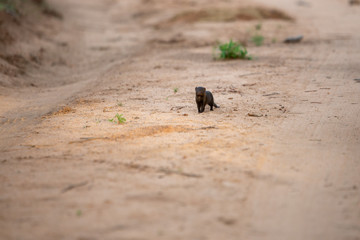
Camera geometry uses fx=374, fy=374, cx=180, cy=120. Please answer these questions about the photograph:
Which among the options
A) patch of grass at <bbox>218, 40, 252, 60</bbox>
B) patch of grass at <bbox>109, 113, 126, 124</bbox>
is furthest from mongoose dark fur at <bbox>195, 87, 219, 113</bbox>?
patch of grass at <bbox>218, 40, 252, 60</bbox>

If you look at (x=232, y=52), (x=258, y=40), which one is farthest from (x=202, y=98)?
(x=258, y=40)

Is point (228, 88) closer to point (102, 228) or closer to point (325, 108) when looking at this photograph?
point (325, 108)

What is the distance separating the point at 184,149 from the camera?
4.41 metres

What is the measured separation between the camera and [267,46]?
10984mm

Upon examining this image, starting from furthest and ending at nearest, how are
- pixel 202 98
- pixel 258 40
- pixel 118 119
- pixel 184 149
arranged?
1. pixel 258 40
2. pixel 202 98
3. pixel 118 119
4. pixel 184 149

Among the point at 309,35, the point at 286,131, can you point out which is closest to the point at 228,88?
the point at 286,131

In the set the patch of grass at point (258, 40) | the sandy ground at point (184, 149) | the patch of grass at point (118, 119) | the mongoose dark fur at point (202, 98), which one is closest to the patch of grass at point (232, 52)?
the sandy ground at point (184, 149)

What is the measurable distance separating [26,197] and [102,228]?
100 centimetres

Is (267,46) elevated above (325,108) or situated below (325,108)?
above

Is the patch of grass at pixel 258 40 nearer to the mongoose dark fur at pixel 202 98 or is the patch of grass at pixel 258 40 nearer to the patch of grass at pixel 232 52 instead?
the patch of grass at pixel 232 52

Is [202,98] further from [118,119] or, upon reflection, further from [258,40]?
[258,40]

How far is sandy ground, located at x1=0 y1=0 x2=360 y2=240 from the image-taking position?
3191 mm

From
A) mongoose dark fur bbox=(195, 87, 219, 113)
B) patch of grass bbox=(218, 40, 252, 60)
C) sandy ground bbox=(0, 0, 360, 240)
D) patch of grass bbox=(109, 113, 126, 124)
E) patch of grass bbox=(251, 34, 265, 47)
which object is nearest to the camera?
sandy ground bbox=(0, 0, 360, 240)

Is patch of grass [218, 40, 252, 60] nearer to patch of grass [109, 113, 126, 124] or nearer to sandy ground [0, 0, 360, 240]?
sandy ground [0, 0, 360, 240]
